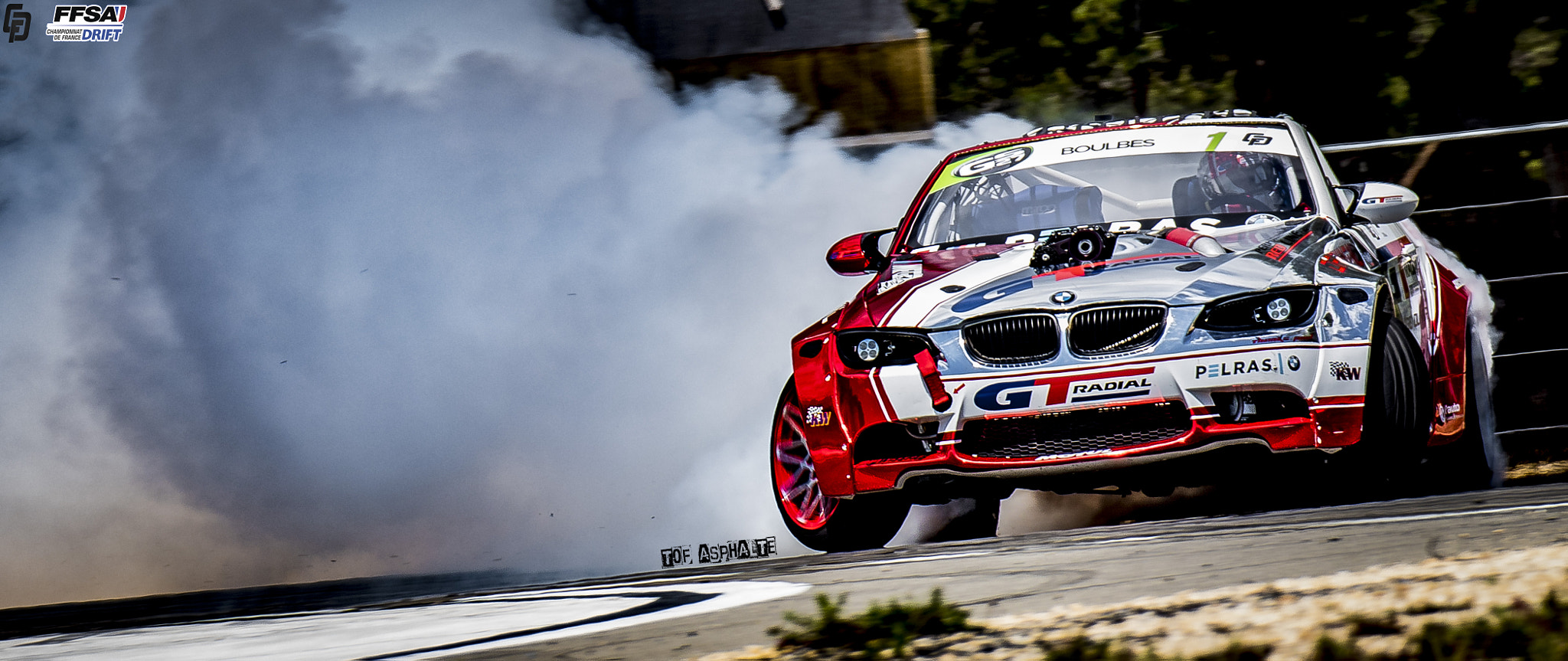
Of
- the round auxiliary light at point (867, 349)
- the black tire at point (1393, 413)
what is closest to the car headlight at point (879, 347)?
the round auxiliary light at point (867, 349)

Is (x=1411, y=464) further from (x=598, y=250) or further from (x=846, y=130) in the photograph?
(x=846, y=130)

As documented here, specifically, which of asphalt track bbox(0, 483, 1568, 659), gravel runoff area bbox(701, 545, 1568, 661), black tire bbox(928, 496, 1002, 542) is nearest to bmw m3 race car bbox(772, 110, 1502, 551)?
asphalt track bbox(0, 483, 1568, 659)

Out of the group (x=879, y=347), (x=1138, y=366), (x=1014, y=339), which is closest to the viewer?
(x=1138, y=366)

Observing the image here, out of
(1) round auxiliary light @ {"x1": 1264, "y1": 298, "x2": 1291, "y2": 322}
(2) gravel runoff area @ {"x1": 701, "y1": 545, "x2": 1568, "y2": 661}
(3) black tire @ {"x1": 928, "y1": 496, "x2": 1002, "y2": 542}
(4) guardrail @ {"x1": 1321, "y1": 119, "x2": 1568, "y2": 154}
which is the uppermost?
(2) gravel runoff area @ {"x1": 701, "y1": 545, "x2": 1568, "y2": 661}

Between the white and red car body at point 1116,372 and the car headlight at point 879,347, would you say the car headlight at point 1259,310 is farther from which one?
the car headlight at point 879,347

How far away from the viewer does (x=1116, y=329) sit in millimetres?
5434

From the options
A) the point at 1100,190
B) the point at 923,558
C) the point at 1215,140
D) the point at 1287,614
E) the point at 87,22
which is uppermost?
the point at 87,22

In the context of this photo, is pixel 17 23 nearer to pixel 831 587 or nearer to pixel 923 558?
pixel 923 558

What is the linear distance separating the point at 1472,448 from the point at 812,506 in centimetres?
264

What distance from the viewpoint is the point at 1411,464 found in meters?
5.57

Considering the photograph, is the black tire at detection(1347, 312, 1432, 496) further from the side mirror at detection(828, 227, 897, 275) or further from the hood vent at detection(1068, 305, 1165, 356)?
the side mirror at detection(828, 227, 897, 275)

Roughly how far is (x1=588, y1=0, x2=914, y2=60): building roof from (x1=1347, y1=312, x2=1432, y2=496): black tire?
404 inches

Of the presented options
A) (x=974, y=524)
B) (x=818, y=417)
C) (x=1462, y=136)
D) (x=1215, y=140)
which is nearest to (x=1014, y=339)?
(x=818, y=417)

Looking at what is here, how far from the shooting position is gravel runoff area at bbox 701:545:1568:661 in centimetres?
286
